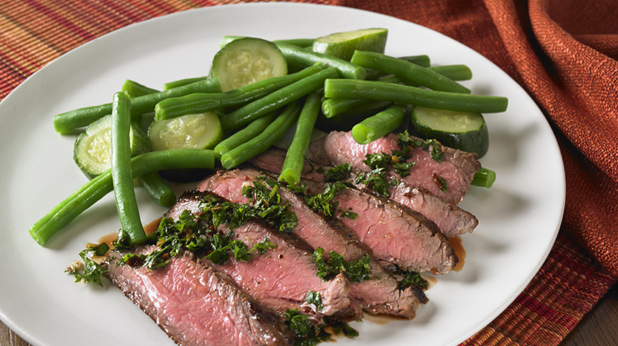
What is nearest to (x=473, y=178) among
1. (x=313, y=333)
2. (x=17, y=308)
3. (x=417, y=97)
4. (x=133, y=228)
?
(x=417, y=97)

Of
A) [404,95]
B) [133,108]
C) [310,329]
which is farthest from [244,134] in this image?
[310,329]

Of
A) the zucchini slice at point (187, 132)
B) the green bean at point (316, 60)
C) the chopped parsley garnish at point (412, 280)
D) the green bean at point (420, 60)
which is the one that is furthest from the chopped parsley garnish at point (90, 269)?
the green bean at point (420, 60)

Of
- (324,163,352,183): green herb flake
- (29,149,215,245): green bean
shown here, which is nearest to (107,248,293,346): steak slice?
(29,149,215,245): green bean

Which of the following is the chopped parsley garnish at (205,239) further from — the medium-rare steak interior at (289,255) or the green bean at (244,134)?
the green bean at (244,134)

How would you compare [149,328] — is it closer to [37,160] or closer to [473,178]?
[37,160]

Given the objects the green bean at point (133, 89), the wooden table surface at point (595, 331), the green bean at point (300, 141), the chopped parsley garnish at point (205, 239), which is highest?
the green bean at point (133, 89)

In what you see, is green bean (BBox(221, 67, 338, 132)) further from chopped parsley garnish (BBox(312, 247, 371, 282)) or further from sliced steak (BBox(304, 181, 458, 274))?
chopped parsley garnish (BBox(312, 247, 371, 282))
